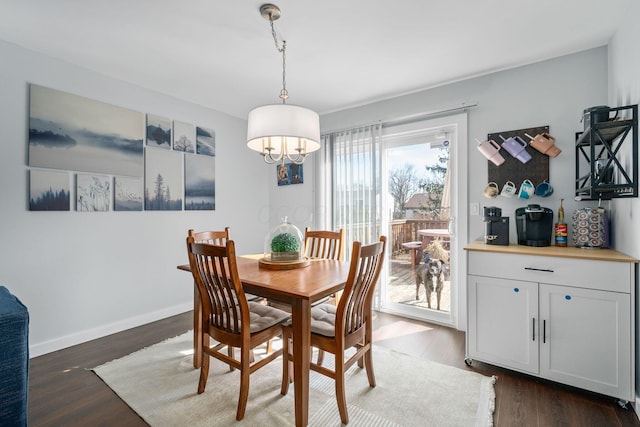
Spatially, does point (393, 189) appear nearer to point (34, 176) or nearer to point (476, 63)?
point (476, 63)

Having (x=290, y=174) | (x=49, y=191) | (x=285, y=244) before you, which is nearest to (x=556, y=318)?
(x=285, y=244)

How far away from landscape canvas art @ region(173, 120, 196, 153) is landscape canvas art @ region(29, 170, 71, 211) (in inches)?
42.1

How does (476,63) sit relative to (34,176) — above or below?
above

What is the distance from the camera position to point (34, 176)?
7.86 ft

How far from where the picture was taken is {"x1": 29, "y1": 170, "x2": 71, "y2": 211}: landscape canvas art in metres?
2.39

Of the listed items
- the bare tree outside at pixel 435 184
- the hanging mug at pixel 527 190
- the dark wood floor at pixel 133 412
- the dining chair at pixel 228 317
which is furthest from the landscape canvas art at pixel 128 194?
the hanging mug at pixel 527 190

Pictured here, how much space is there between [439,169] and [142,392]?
10.2ft

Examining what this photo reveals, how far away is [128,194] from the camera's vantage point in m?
2.95

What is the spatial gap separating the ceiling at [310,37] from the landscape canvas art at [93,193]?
0.98 metres

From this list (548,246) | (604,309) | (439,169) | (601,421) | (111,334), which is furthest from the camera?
(439,169)

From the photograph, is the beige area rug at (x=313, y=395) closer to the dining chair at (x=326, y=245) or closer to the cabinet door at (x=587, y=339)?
the cabinet door at (x=587, y=339)

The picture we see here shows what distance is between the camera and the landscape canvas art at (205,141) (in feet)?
11.6

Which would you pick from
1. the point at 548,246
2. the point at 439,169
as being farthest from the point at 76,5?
the point at 548,246

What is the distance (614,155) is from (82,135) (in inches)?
155
